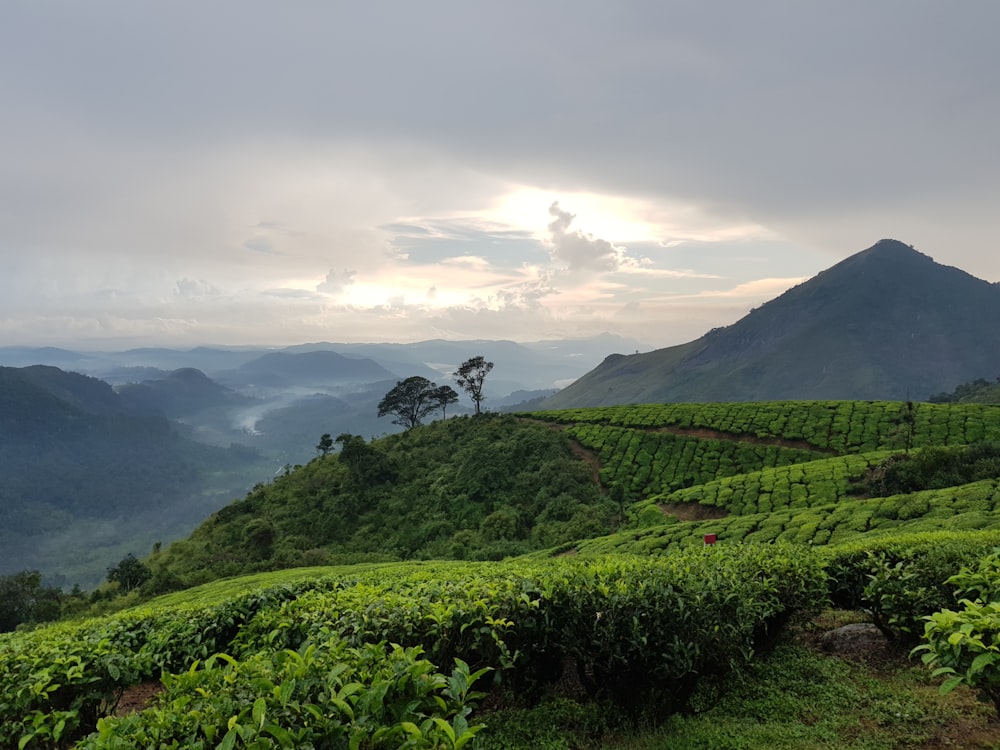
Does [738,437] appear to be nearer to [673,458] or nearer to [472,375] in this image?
[673,458]

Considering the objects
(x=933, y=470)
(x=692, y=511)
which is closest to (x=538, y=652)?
(x=692, y=511)

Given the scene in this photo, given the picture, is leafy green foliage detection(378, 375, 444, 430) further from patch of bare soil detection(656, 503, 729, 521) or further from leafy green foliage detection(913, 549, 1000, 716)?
leafy green foliage detection(913, 549, 1000, 716)

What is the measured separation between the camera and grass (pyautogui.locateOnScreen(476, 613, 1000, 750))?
570 centimetres

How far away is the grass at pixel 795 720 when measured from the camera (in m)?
5.70

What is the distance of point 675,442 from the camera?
4400 centimetres

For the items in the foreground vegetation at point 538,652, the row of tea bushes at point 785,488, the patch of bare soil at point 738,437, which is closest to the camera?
the foreground vegetation at point 538,652

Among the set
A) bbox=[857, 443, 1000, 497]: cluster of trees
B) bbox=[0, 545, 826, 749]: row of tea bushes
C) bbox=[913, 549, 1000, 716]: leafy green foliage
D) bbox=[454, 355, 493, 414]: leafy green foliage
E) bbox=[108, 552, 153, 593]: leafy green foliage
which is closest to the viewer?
bbox=[0, 545, 826, 749]: row of tea bushes

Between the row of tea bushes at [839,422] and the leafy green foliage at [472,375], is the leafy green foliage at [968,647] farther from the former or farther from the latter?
the leafy green foliage at [472,375]

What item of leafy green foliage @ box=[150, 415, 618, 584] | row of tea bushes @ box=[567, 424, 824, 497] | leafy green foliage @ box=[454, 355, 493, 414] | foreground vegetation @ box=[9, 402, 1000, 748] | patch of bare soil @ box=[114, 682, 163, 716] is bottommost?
leafy green foliage @ box=[150, 415, 618, 584]

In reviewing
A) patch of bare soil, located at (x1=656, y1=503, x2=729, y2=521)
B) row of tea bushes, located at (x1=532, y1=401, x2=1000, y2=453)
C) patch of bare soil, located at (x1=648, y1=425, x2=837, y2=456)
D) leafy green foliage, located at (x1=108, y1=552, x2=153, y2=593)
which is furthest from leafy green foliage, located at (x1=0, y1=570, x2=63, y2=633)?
row of tea bushes, located at (x1=532, y1=401, x2=1000, y2=453)

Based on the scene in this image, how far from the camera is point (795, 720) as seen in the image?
6250mm

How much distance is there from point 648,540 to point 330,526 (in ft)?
102

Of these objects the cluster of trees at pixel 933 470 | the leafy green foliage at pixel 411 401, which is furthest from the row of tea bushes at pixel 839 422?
the leafy green foliage at pixel 411 401

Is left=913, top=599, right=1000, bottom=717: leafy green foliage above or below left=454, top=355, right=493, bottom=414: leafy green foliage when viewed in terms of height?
below
